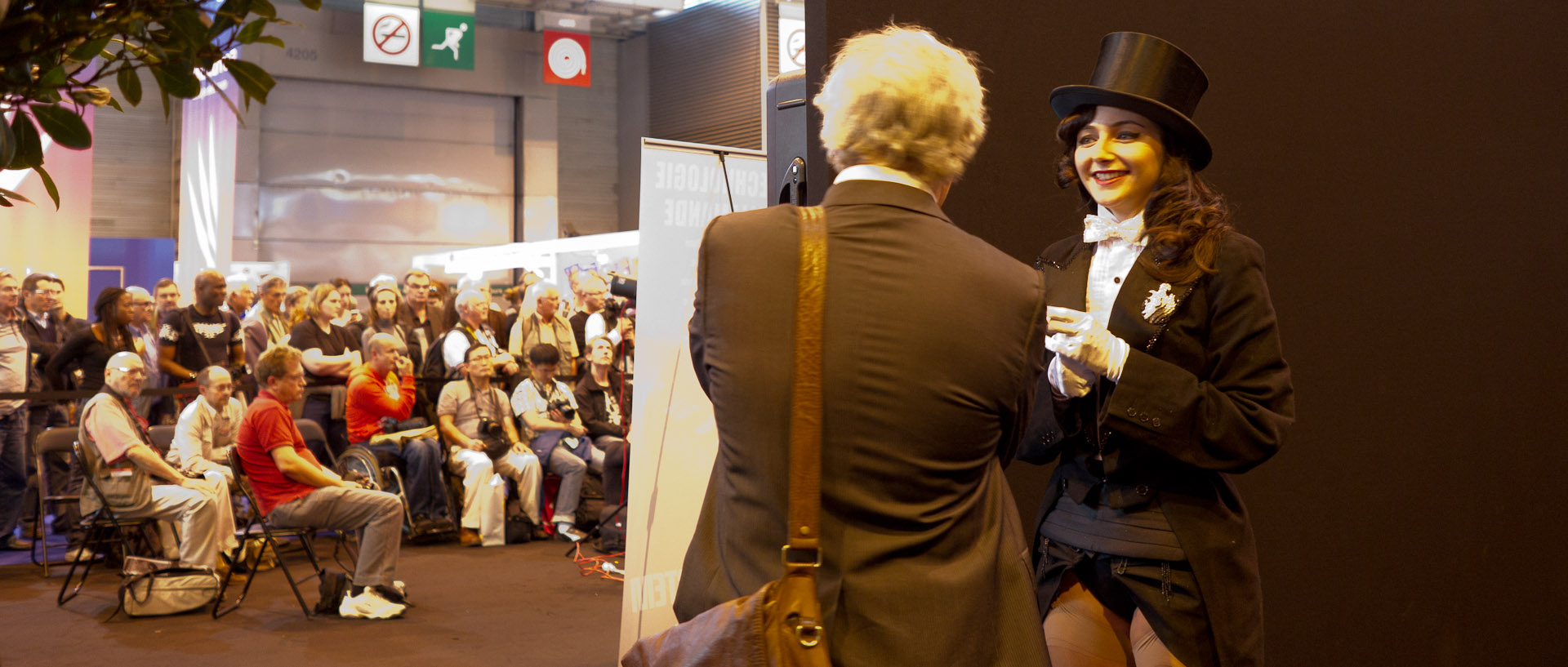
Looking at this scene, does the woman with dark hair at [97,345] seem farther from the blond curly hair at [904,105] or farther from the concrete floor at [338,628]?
the blond curly hair at [904,105]

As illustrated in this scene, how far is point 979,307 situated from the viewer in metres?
1.39

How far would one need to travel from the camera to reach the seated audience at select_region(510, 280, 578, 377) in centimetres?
826

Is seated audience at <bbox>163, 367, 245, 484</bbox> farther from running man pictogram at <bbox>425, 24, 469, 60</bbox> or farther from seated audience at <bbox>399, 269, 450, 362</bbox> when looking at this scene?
running man pictogram at <bbox>425, 24, 469, 60</bbox>

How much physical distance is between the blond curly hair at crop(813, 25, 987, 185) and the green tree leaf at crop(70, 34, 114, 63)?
79 cm

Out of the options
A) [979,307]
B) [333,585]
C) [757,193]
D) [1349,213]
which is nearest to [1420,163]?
[1349,213]

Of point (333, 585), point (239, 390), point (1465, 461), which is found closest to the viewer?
point (1465, 461)

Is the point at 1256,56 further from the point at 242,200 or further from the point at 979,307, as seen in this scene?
the point at 242,200

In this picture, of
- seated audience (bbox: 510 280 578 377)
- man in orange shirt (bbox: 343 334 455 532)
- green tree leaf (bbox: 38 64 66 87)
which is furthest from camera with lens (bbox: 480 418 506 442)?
green tree leaf (bbox: 38 64 66 87)

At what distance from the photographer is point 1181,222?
1.87 m

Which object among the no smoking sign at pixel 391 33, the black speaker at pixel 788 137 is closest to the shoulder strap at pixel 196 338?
the black speaker at pixel 788 137

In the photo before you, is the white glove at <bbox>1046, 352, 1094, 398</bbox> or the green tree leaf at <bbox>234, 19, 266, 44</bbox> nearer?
the green tree leaf at <bbox>234, 19, 266, 44</bbox>

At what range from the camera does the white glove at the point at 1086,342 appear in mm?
1753

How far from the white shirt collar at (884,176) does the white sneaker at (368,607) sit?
443 centimetres

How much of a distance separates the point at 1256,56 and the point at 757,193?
4.78ft
